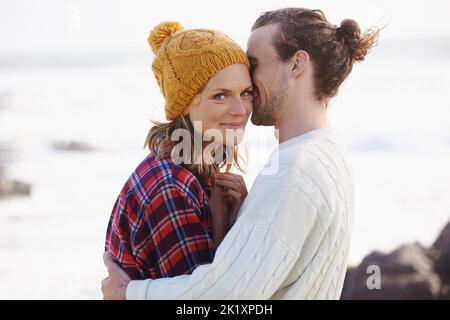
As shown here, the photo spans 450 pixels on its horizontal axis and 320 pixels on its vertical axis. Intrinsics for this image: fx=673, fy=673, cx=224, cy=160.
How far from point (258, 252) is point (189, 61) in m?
0.76

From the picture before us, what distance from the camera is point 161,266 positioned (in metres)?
2.25

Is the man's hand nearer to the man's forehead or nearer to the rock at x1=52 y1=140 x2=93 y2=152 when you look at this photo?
the man's forehead

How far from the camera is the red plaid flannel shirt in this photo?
7.22 ft

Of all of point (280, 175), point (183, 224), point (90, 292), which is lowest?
point (90, 292)

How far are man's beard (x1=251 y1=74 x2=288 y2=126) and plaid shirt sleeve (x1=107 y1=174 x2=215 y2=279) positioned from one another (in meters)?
0.42

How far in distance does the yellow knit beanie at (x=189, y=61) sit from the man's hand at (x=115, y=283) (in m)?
0.60

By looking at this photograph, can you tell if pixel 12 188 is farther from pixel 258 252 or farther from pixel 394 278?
pixel 258 252

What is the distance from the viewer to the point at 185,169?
2.31 m

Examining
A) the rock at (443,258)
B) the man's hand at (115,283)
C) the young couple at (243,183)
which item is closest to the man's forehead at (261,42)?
the young couple at (243,183)

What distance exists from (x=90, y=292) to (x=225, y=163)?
474 cm

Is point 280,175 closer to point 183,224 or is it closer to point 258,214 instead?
point 258,214

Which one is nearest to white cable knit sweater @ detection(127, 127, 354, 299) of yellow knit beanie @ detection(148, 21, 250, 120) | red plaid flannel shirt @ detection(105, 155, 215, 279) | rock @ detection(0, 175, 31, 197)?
red plaid flannel shirt @ detection(105, 155, 215, 279)

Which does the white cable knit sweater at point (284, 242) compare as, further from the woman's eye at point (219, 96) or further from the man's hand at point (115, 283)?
the woman's eye at point (219, 96)
